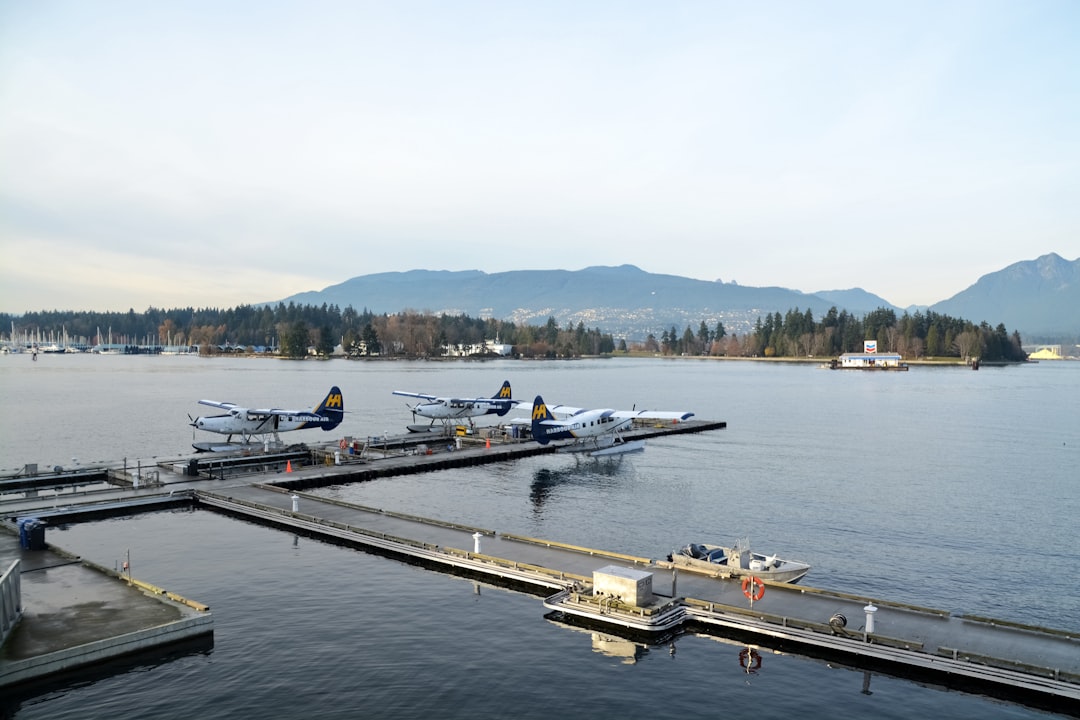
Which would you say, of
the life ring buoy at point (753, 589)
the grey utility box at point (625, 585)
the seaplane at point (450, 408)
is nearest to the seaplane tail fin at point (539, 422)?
the seaplane at point (450, 408)

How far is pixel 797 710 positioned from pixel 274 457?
45.2 meters

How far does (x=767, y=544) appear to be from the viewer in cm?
3638

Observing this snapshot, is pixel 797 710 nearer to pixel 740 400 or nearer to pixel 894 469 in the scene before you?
pixel 894 469

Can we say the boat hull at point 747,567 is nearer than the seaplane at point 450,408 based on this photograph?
Yes

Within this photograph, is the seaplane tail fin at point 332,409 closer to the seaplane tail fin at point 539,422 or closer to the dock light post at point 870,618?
the seaplane tail fin at point 539,422

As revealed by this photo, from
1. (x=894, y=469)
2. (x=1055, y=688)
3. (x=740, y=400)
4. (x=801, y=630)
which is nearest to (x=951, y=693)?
(x=1055, y=688)

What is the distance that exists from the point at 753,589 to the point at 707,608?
5.82ft

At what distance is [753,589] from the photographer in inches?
982

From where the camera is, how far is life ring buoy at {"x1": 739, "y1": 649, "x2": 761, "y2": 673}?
22.1 m

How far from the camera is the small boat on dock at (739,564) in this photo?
27766 mm

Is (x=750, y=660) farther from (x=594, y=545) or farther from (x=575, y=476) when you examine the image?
(x=575, y=476)

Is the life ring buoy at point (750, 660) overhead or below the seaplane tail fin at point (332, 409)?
below

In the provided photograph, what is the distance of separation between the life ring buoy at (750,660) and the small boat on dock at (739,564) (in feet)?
15.9

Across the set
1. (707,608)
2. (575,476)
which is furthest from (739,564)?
(575,476)
